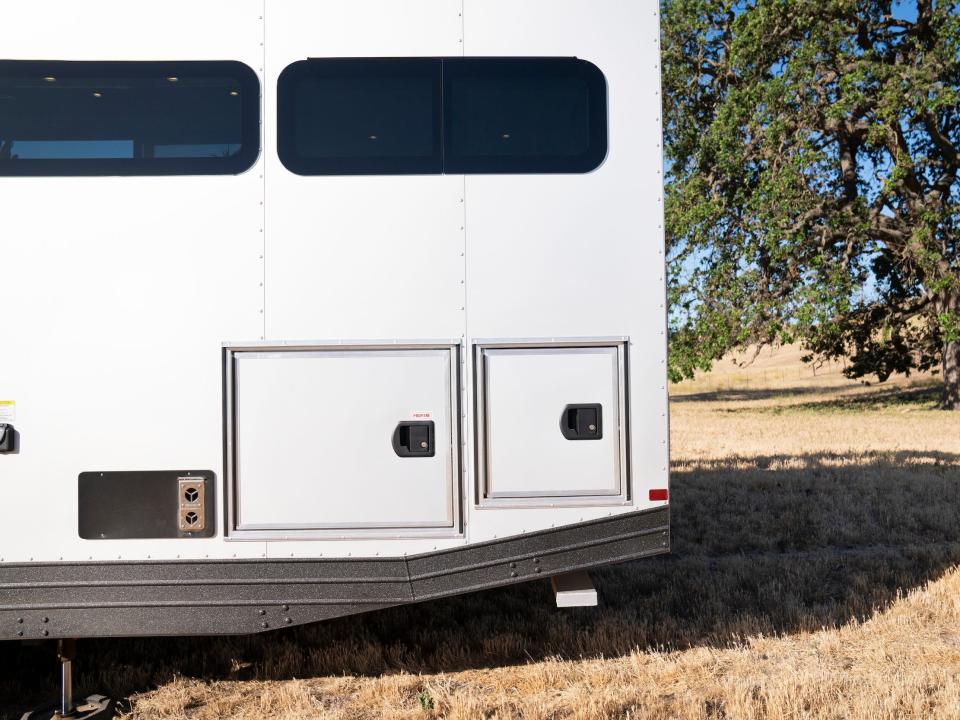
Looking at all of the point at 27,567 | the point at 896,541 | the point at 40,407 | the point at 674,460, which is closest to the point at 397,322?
the point at 40,407

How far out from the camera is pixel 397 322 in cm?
342

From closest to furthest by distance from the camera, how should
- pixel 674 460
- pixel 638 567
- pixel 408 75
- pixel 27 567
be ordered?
pixel 27 567 < pixel 408 75 < pixel 638 567 < pixel 674 460

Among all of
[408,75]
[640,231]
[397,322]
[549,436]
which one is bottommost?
[549,436]

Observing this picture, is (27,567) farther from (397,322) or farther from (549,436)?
(549,436)

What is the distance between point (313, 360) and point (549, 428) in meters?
1.04

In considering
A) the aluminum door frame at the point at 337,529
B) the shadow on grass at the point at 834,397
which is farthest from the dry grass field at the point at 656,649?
the shadow on grass at the point at 834,397

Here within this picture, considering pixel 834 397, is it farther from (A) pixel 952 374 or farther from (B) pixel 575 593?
(B) pixel 575 593

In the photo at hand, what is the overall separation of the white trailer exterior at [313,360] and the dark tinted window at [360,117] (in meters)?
0.06

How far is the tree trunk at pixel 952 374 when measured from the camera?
17531 mm

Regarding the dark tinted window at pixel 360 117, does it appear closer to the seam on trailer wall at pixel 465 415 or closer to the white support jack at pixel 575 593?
the seam on trailer wall at pixel 465 415

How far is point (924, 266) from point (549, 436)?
14.1 m

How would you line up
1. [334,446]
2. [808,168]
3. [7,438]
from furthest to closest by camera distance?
[808,168] → [334,446] → [7,438]

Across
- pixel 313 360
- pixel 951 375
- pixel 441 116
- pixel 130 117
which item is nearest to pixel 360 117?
pixel 441 116

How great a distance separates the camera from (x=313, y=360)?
3.39m
